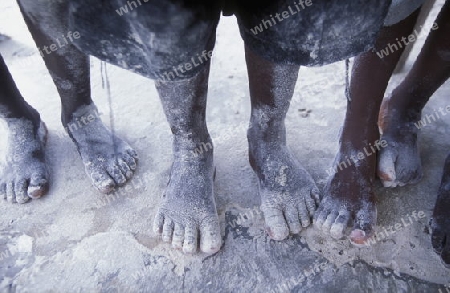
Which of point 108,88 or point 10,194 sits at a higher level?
point 108,88

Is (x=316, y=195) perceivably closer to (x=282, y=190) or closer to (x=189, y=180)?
(x=282, y=190)

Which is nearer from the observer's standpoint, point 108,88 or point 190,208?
point 190,208

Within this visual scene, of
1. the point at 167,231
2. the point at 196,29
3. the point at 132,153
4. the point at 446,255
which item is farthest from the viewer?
the point at 132,153

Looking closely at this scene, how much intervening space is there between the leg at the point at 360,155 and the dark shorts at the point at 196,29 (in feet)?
1.14

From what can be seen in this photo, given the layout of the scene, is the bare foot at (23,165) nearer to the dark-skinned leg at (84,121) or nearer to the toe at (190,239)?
the dark-skinned leg at (84,121)

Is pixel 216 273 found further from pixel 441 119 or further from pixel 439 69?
pixel 441 119

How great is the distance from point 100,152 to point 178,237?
18.3 inches

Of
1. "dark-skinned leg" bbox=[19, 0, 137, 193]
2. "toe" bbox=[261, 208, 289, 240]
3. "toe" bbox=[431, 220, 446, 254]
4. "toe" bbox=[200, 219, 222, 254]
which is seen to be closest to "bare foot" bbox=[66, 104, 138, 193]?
"dark-skinned leg" bbox=[19, 0, 137, 193]

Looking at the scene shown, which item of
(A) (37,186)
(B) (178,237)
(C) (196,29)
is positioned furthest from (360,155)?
(A) (37,186)

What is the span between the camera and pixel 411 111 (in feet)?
4.13

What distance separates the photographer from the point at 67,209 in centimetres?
127

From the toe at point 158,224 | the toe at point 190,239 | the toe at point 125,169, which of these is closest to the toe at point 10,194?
the toe at point 125,169

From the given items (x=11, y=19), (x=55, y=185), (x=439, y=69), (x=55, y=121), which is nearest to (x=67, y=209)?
(x=55, y=185)

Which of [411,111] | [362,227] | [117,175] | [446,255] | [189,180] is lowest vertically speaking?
[446,255]
